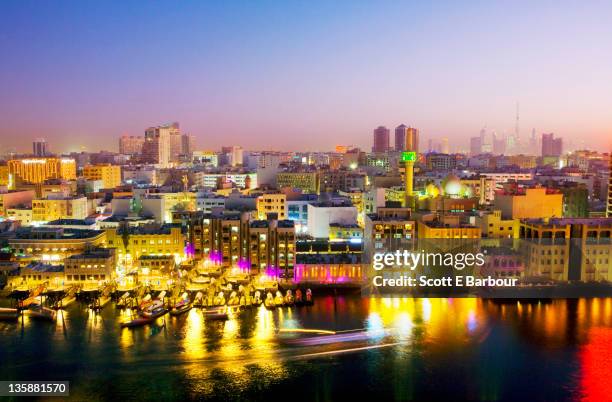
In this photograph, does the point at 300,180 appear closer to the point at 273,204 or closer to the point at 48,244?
the point at 273,204

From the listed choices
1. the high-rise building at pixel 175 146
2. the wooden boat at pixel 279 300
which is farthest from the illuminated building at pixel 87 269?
the high-rise building at pixel 175 146

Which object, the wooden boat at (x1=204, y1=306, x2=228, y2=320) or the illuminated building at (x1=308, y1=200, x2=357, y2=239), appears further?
the illuminated building at (x1=308, y1=200, x2=357, y2=239)

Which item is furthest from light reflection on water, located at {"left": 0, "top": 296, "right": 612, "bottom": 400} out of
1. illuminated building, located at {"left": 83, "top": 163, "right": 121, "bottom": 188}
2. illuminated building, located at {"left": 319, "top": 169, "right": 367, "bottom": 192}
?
illuminated building, located at {"left": 83, "top": 163, "right": 121, "bottom": 188}

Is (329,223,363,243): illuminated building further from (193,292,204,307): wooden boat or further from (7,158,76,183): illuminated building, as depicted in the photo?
(7,158,76,183): illuminated building

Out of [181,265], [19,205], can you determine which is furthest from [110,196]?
[181,265]

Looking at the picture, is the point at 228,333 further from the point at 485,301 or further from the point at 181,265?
the point at 485,301

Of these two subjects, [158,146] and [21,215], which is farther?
[158,146]

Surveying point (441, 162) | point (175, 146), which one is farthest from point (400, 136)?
point (175, 146)
